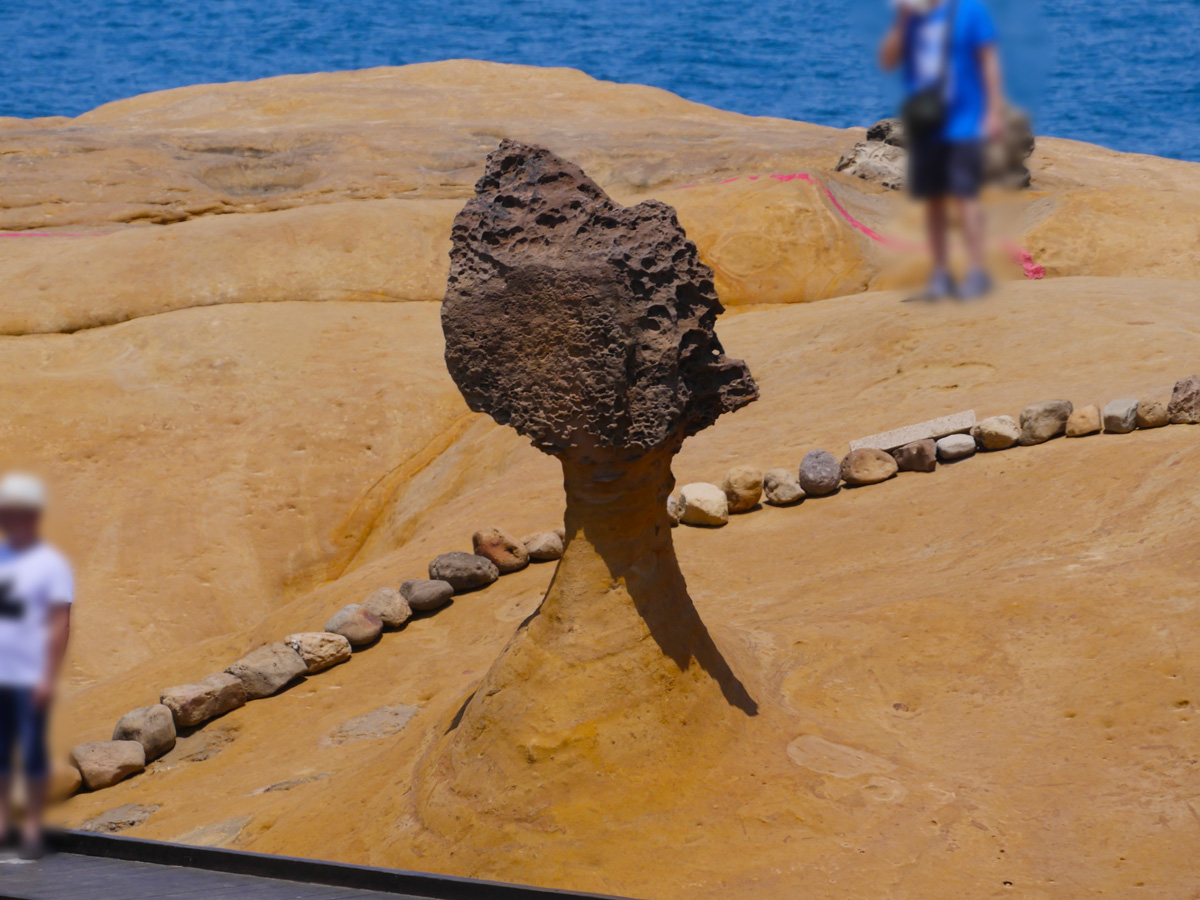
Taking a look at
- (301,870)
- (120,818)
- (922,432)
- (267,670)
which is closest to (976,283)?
(301,870)

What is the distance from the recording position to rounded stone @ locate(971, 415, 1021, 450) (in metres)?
9.29

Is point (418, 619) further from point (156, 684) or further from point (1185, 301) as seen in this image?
point (1185, 301)

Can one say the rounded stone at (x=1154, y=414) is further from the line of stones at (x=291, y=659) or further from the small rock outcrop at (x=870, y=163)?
the small rock outcrop at (x=870, y=163)

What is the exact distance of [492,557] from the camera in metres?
9.17

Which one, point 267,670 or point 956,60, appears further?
point 267,670

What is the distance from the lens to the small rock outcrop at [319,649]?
326 inches

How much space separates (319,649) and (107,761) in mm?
1502

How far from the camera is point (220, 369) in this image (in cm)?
1315

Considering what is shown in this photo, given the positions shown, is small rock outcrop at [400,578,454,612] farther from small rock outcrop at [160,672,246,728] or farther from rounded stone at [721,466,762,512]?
rounded stone at [721,466,762,512]

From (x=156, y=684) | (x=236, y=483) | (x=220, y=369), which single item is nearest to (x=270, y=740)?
(x=156, y=684)

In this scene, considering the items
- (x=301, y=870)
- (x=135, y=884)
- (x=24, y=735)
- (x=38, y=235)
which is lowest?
(x=301, y=870)

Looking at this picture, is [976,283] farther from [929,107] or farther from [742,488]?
[742,488]

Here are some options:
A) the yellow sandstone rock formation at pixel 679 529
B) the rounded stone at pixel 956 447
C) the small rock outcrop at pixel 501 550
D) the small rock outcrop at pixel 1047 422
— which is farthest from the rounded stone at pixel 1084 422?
the small rock outcrop at pixel 501 550

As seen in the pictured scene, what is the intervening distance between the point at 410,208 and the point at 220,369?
421 centimetres
